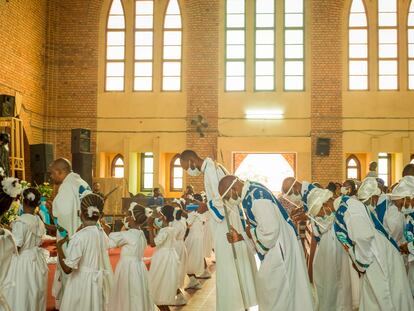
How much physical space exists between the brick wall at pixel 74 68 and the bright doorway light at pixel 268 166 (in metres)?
5.25

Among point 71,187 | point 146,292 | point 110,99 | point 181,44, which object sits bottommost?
point 146,292

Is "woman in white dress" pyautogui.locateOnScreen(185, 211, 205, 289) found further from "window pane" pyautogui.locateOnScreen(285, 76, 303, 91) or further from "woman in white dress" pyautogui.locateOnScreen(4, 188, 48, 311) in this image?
"window pane" pyautogui.locateOnScreen(285, 76, 303, 91)

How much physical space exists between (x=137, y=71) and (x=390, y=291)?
17621 mm

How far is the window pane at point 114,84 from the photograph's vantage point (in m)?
22.8

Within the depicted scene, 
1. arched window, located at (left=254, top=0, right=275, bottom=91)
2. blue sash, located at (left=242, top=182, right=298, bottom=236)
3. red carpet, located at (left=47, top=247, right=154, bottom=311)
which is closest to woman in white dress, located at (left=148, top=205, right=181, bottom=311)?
red carpet, located at (left=47, top=247, right=154, bottom=311)

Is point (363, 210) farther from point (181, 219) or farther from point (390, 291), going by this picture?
point (181, 219)

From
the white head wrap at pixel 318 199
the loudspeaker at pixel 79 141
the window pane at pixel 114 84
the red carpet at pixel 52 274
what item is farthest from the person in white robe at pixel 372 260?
the window pane at pixel 114 84

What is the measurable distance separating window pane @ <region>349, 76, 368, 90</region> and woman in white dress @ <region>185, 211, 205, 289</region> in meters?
11.9

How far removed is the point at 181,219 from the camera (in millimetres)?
10562

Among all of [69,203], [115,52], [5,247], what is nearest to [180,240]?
[69,203]

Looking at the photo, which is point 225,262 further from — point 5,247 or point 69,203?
point 5,247

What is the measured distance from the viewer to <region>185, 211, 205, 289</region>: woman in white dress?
11.4m

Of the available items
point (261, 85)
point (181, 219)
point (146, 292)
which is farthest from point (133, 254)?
point (261, 85)

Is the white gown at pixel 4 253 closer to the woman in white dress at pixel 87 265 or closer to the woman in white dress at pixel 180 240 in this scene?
the woman in white dress at pixel 87 265
